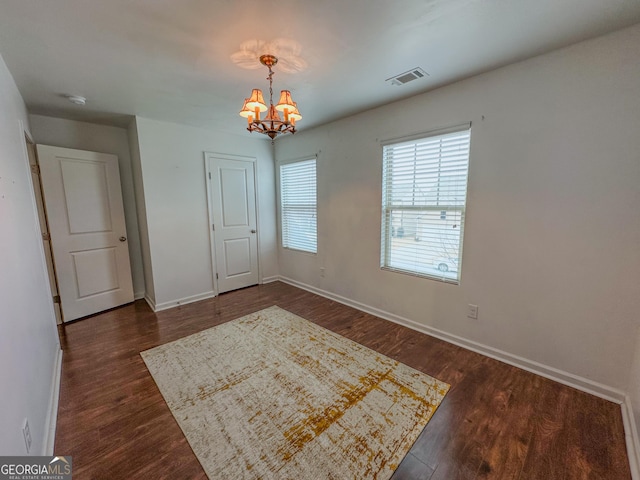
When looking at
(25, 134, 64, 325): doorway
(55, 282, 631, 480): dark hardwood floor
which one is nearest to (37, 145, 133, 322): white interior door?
(25, 134, 64, 325): doorway

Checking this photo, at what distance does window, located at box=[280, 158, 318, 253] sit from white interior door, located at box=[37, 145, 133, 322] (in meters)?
2.25

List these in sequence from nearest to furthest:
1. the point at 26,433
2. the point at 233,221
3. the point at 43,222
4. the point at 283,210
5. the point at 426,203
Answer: the point at 26,433 → the point at 426,203 → the point at 43,222 → the point at 233,221 → the point at 283,210

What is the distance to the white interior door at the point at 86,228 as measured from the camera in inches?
117

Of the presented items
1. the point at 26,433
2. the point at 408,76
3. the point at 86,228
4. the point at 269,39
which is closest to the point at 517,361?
the point at 408,76

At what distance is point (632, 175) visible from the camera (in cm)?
164

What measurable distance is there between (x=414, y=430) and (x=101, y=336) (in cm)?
310

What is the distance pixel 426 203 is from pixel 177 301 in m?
3.36

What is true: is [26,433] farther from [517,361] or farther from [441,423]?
[517,361]

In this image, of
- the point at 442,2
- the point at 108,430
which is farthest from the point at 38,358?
the point at 442,2

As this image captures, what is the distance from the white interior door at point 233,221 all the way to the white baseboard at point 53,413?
1.99 m

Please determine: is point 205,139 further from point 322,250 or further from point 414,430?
point 414,430

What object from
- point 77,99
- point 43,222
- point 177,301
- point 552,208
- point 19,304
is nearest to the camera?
point 19,304

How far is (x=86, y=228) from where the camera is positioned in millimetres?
3191

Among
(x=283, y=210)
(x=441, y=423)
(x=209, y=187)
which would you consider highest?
(x=209, y=187)
